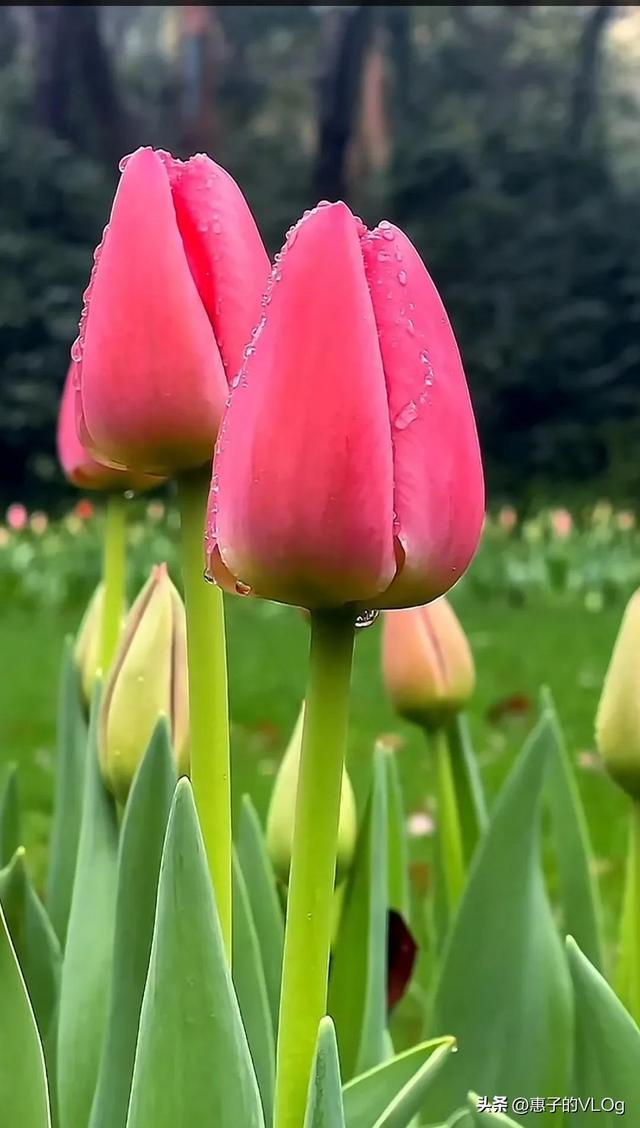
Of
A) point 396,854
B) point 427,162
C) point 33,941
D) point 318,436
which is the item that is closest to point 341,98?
point 427,162

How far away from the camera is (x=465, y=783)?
94 centimetres

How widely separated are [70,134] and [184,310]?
7.66 m

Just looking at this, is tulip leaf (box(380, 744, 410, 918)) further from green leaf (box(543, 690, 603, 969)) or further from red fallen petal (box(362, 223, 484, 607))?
red fallen petal (box(362, 223, 484, 607))

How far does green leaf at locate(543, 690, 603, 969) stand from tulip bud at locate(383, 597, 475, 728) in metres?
0.07

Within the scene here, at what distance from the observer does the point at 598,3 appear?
26.1 feet

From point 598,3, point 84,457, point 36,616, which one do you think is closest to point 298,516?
point 84,457

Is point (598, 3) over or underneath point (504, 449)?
over

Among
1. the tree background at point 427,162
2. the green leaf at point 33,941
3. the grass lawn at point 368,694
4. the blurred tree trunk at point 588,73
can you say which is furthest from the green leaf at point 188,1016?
the blurred tree trunk at point 588,73

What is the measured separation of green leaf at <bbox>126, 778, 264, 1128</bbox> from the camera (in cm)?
46

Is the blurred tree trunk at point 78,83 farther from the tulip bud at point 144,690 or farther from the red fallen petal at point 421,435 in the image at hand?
the red fallen petal at point 421,435

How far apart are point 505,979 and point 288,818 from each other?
0.51 feet

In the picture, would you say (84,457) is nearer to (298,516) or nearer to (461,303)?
(298,516)

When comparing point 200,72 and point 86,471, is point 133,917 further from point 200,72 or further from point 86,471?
point 200,72

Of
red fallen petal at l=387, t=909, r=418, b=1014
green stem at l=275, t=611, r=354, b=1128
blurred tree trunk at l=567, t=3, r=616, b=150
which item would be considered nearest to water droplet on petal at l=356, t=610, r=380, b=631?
green stem at l=275, t=611, r=354, b=1128
